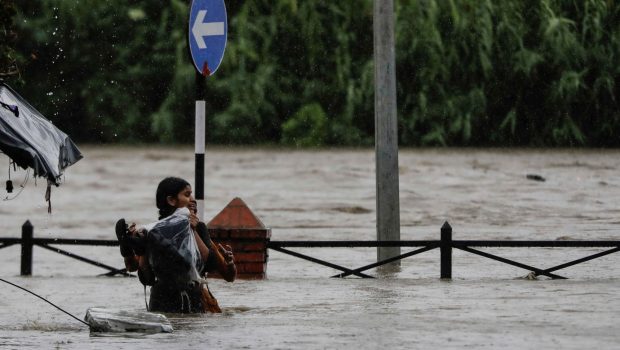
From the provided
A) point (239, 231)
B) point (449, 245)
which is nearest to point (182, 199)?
point (239, 231)

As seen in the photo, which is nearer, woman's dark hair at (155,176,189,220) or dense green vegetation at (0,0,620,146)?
woman's dark hair at (155,176,189,220)

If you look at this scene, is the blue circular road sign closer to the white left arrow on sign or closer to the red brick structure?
the white left arrow on sign

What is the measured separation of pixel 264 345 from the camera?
10.3 meters

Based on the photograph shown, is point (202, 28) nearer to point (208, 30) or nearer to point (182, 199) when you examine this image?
point (208, 30)

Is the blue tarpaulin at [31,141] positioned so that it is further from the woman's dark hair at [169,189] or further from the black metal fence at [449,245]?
the black metal fence at [449,245]

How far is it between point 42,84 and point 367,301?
37146 millimetres

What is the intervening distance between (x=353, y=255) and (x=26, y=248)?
6259 millimetres

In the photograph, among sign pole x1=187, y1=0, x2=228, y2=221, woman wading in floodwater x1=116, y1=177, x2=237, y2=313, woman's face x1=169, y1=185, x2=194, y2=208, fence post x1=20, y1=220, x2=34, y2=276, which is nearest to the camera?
woman wading in floodwater x1=116, y1=177, x2=237, y2=313

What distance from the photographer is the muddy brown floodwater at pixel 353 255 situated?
435 inches

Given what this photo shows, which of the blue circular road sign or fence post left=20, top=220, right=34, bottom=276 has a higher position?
the blue circular road sign

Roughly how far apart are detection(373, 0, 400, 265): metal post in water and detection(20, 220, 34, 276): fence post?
14.3 feet

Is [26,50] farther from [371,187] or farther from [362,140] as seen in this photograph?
[371,187]

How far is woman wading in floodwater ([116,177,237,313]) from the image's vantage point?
11.3 meters

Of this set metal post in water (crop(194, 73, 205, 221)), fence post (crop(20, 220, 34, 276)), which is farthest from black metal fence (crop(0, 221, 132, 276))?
metal post in water (crop(194, 73, 205, 221))
